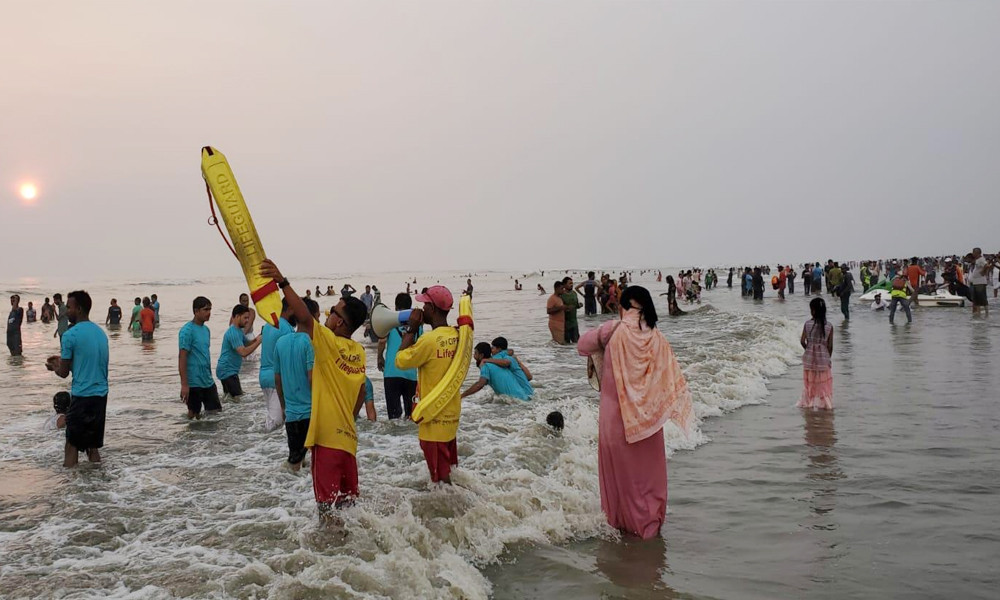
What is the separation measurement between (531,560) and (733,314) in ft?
75.9

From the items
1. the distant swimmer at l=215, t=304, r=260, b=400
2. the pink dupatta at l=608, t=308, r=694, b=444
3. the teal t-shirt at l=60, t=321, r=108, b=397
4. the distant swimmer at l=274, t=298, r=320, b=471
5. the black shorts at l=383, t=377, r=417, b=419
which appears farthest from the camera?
the distant swimmer at l=215, t=304, r=260, b=400

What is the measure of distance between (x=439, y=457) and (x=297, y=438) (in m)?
1.75

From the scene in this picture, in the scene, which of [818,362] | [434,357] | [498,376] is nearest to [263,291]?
[434,357]

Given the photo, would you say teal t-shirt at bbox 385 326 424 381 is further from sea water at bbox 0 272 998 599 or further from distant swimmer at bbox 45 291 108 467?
distant swimmer at bbox 45 291 108 467

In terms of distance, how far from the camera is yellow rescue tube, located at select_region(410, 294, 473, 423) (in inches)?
199

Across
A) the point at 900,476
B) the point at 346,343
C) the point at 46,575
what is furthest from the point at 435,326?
the point at 900,476

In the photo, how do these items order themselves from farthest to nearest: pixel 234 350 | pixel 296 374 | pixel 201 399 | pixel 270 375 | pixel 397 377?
pixel 234 350 → pixel 201 399 → pixel 397 377 → pixel 270 375 → pixel 296 374

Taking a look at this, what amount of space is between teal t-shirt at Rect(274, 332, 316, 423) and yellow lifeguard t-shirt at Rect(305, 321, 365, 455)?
1320 mm

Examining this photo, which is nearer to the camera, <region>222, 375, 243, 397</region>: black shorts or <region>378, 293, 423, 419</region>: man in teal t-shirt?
<region>378, 293, 423, 419</region>: man in teal t-shirt

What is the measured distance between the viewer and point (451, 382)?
512 centimetres

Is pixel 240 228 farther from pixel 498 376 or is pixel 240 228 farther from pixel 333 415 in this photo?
pixel 498 376

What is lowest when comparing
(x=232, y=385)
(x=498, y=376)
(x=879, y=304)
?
(x=232, y=385)

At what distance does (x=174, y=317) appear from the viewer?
3744cm

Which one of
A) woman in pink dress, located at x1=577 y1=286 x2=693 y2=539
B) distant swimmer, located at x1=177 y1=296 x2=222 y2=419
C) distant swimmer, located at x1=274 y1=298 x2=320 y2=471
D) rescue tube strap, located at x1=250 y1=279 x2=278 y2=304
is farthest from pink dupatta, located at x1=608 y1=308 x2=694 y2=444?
distant swimmer, located at x1=177 y1=296 x2=222 y2=419
